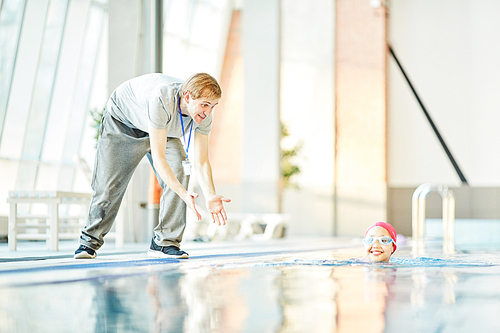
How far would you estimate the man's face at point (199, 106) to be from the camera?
2.45 metres

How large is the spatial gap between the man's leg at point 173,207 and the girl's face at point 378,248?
920mm

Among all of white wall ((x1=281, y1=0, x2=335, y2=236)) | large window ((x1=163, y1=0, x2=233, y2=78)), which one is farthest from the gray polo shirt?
large window ((x1=163, y1=0, x2=233, y2=78))

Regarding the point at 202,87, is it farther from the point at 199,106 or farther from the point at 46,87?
the point at 46,87

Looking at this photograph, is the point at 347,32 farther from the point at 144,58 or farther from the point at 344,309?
the point at 344,309

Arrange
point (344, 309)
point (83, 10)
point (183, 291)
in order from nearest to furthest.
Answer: point (344, 309)
point (183, 291)
point (83, 10)

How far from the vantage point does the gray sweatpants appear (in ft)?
9.12

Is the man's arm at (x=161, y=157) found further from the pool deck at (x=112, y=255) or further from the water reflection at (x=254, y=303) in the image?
the water reflection at (x=254, y=303)

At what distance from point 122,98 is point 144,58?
2.97 m

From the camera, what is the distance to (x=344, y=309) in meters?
1.21

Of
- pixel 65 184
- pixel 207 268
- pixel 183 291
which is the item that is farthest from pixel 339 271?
pixel 65 184

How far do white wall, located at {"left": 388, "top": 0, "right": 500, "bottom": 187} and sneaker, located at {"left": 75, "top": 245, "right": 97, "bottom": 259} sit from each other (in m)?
8.38

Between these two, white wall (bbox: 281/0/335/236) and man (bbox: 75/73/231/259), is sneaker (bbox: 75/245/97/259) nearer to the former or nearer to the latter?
man (bbox: 75/73/231/259)

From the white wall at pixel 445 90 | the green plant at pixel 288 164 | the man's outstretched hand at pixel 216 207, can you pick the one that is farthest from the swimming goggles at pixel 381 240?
the white wall at pixel 445 90

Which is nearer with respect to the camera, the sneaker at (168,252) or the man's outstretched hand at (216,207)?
the man's outstretched hand at (216,207)
